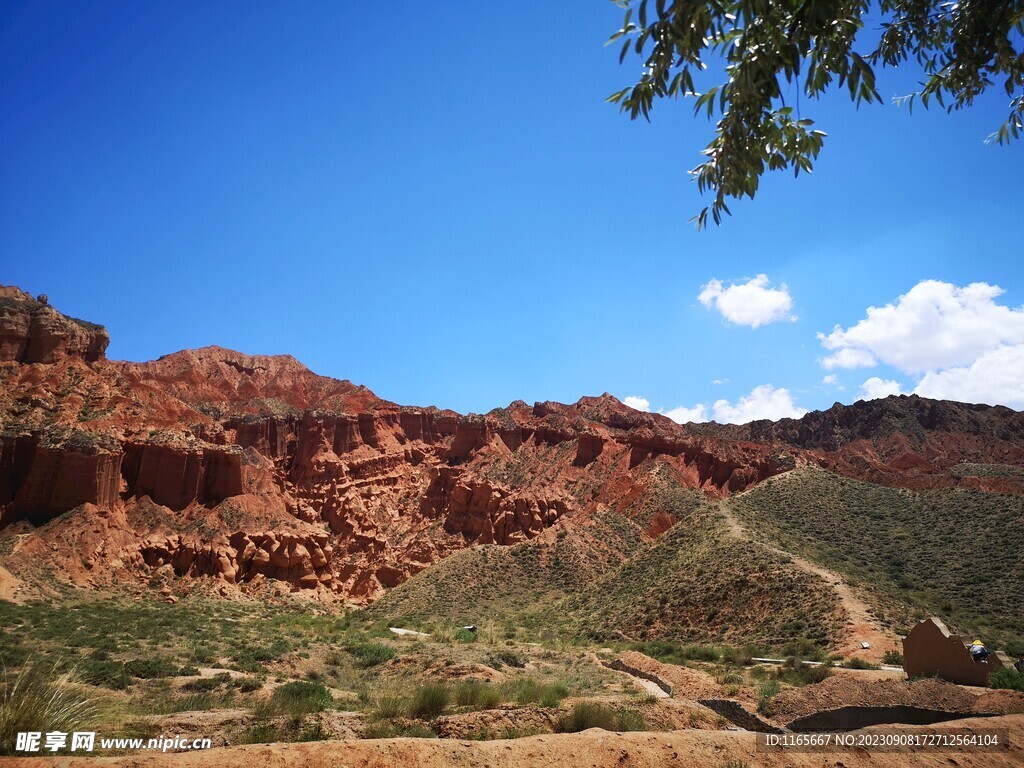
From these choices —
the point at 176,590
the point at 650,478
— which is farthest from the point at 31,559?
the point at 650,478

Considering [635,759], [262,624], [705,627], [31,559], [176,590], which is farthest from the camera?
[176,590]

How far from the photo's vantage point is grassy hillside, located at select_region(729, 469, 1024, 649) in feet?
105

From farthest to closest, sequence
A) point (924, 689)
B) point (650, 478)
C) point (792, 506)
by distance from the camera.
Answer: point (650, 478) < point (792, 506) < point (924, 689)

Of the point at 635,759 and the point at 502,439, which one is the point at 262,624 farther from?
the point at 502,439

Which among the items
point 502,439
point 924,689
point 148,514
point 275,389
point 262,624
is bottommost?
point 262,624

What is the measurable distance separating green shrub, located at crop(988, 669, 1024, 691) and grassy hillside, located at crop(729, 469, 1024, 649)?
12.9 metres

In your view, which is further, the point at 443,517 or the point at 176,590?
the point at 443,517

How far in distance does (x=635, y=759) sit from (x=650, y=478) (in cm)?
6078

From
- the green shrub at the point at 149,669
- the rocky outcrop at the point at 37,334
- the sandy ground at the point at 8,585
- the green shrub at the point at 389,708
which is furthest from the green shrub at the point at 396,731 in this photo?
the rocky outcrop at the point at 37,334

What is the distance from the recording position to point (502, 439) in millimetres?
85812

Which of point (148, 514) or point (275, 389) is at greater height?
point (275, 389)

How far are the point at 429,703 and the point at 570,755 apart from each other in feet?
11.1

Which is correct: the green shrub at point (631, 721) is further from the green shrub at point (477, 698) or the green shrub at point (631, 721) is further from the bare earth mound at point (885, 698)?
the bare earth mound at point (885, 698)

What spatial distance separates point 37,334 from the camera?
53.1 metres
